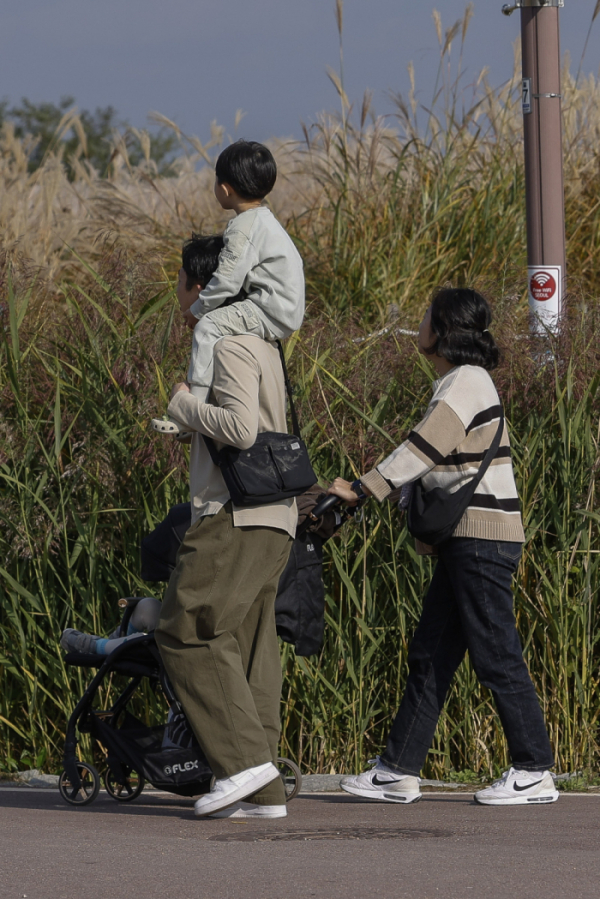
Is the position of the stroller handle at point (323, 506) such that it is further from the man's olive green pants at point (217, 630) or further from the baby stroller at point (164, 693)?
the man's olive green pants at point (217, 630)

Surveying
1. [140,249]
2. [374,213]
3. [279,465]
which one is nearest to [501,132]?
[374,213]

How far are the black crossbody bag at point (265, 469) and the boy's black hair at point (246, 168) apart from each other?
83 cm

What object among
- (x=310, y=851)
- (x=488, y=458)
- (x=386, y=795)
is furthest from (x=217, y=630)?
(x=488, y=458)

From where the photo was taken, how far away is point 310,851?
3.47m

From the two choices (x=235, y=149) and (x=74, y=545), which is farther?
(x=74, y=545)

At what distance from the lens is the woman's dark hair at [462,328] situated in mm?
4320

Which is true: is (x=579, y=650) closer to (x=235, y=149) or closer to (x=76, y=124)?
(x=235, y=149)

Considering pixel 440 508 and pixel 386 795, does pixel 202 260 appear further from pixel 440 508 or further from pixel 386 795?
pixel 386 795

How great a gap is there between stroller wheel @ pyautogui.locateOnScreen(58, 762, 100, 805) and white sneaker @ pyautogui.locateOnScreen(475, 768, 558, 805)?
1.40m

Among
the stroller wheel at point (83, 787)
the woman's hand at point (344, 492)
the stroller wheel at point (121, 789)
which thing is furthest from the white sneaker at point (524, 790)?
the stroller wheel at point (83, 787)

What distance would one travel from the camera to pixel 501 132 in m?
8.48

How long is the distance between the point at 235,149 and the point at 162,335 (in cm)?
139

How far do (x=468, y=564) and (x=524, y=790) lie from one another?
815mm

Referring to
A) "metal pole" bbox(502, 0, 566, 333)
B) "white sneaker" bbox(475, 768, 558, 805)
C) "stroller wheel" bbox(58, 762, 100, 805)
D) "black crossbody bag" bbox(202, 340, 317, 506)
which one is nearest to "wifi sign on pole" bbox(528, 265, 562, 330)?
"metal pole" bbox(502, 0, 566, 333)
